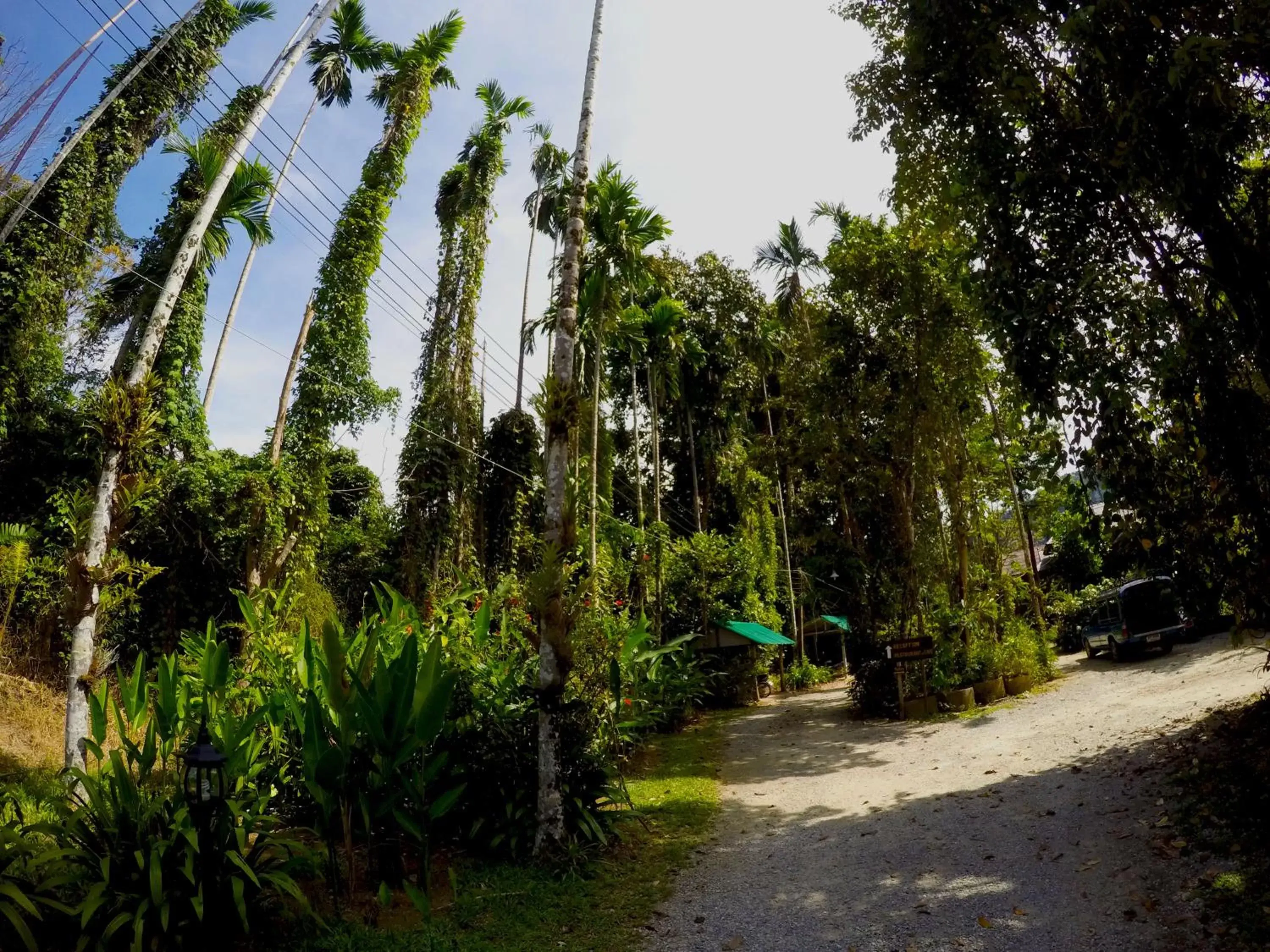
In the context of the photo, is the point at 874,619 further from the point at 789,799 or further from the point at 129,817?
the point at 129,817

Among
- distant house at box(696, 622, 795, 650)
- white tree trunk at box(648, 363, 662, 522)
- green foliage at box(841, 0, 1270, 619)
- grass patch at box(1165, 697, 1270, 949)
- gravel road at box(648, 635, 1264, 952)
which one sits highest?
white tree trunk at box(648, 363, 662, 522)

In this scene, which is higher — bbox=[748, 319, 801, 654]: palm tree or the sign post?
bbox=[748, 319, 801, 654]: palm tree

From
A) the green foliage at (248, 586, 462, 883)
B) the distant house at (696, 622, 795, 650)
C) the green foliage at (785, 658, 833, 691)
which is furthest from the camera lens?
the green foliage at (785, 658, 833, 691)

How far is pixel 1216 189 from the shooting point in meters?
4.46

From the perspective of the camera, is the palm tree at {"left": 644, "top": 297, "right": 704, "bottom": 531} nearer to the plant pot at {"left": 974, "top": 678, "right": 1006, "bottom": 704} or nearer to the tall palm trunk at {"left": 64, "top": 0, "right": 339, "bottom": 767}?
the plant pot at {"left": 974, "top": 678, "right": 1006, "bottom": 704}

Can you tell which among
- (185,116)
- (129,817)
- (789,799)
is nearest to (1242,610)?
(789,799)

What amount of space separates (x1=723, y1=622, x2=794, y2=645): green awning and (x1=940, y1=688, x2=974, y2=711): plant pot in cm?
464

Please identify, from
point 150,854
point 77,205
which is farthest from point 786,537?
point 150,854

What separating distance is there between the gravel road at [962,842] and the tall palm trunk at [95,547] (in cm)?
499

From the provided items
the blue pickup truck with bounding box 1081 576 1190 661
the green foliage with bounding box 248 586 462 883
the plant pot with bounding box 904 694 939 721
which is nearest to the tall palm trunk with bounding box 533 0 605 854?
the green foliage with bounding box 248 586 462 883

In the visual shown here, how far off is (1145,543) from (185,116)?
18.1 m

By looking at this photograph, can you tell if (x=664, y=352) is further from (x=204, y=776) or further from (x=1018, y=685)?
(x=204, y=776)

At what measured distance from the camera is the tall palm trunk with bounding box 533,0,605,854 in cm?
597

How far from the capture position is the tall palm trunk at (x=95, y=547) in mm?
6031
